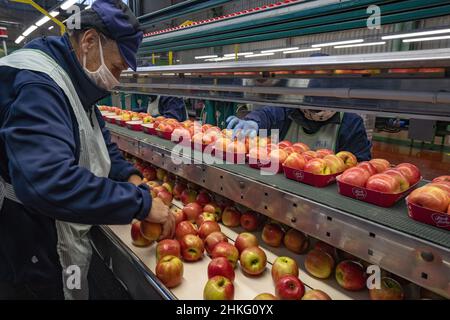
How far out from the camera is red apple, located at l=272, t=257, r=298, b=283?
1.43 m

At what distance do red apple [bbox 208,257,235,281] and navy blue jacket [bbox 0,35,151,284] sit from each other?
43cm

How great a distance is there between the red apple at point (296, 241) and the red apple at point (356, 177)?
18.9 inches

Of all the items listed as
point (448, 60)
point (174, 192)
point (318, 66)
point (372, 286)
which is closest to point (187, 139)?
point (174, 192)

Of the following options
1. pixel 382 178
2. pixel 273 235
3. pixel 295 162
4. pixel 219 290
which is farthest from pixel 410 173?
pixel 219 290

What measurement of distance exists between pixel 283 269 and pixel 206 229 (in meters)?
0.56

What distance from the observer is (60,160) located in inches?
41.5

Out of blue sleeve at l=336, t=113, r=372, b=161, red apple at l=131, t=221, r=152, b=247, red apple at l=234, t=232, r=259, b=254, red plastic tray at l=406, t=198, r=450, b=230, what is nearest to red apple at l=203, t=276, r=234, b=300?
red apple at l=234, t=232, r=259, b=254

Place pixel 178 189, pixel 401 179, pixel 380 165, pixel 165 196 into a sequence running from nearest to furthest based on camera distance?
pixel 401 179 → pixel 380 165 → pixel 165 196 → pixel 178 189

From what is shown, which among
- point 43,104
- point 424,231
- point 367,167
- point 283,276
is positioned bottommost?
point 283,276

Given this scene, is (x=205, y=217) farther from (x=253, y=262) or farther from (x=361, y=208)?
(x=361, y=208)

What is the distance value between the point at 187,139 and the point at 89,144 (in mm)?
932

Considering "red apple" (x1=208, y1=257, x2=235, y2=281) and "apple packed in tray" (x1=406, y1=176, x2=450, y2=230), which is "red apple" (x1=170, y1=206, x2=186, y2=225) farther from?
"apple packed in tray" (x1=406, y1=176, x2=450, y2=230)

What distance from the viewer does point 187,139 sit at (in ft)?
7.70
